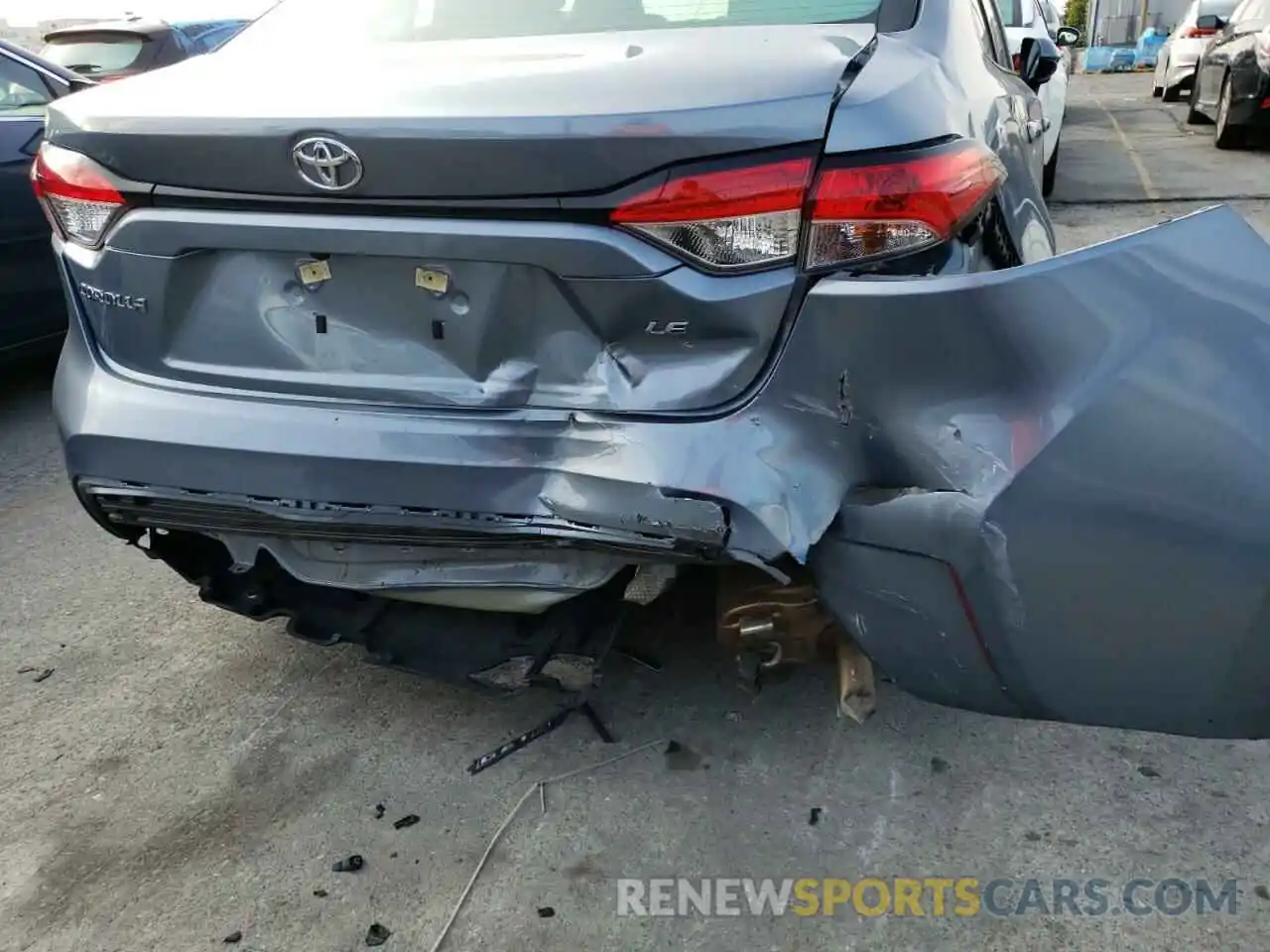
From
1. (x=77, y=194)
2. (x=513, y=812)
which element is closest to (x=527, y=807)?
(x=513, y=812)

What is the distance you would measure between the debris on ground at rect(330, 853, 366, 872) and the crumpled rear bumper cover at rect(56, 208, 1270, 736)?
792 mm

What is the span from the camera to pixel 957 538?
1.62m

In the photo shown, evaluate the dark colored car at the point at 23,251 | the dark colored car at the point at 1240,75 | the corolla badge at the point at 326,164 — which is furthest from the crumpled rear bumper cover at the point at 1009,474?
the dark colored car at the point at 1240,75

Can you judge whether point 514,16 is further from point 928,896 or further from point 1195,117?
point 1195,117

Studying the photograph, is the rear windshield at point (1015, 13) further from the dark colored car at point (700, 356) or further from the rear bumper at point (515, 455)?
the rear bumper at point (515, 455)

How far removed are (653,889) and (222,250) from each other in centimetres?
143

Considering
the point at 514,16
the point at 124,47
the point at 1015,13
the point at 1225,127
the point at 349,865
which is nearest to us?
the point at 349,865

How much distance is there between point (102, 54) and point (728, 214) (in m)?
6.37

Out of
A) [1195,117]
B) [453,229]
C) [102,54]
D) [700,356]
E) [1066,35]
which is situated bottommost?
[1195,117]

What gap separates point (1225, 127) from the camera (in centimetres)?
985

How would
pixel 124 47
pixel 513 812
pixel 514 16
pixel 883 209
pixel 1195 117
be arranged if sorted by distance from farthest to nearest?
pixel 1195 117 < pixel 124 47 < pixel 514 16 < pixel 513 812 < pixel 883 209

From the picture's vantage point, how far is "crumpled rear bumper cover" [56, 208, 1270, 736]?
4.99 feet

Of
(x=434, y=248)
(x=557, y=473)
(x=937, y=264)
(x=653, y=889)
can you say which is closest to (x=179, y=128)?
(x=434, y=248)

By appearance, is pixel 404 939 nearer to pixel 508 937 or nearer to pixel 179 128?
pixel 508 937
